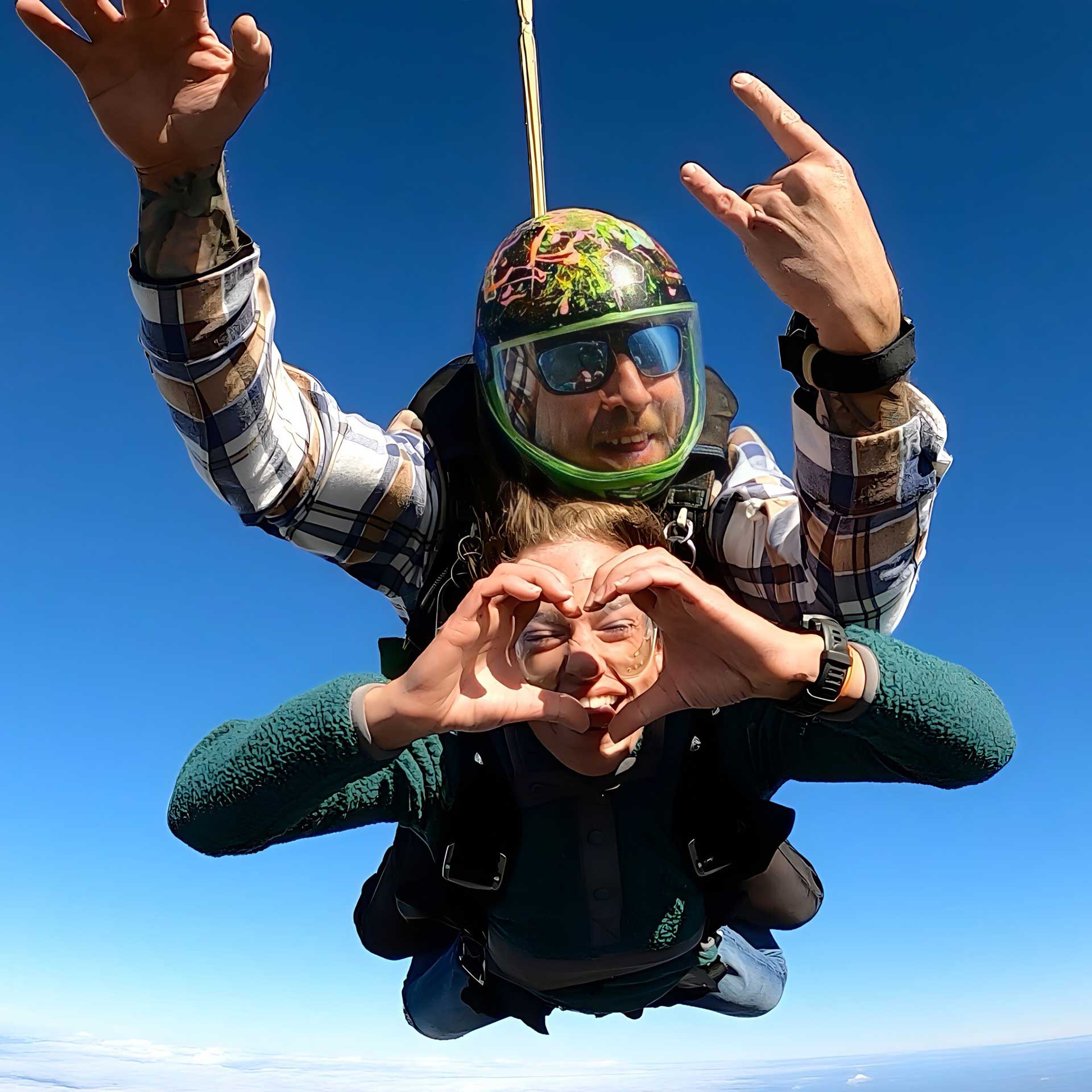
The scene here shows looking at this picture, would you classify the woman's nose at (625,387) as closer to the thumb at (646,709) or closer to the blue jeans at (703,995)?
the thumb at (646,709)

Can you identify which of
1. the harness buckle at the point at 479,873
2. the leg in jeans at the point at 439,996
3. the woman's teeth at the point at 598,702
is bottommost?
the leg in jeans at the point at 439,996

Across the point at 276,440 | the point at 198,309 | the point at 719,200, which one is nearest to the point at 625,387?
the point at 719,200

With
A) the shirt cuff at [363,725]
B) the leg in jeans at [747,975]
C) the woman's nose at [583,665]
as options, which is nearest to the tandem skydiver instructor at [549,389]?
the woman's nose at [583,665]

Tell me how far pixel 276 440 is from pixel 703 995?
6.43ft

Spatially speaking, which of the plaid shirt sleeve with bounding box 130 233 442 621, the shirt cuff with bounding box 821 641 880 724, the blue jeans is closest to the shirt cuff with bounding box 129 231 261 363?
the plaid shirt sleeve with bounding box 130 233 442 621

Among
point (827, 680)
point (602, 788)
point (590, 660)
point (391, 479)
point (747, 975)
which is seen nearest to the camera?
point (827, 680)

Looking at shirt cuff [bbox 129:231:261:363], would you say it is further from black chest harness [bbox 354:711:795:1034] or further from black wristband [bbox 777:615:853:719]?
black wristband [bbox 777:615:853:719]

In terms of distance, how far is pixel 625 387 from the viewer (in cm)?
240

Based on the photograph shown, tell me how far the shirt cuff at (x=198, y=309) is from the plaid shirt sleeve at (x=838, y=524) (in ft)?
3.42

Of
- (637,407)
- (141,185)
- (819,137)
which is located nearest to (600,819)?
(637,407)

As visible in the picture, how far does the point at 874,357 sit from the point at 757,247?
0.89ft

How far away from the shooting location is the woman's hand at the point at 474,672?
1790 mm

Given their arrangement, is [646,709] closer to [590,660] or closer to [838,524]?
[590,660]

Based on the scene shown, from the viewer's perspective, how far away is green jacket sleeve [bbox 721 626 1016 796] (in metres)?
1.86
